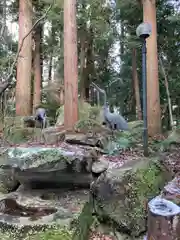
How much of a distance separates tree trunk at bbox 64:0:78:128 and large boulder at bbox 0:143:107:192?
179 centimetres

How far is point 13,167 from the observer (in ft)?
15.3

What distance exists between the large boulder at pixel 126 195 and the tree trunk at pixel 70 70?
2.72 m

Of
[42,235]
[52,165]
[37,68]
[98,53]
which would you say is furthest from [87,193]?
[98,53]

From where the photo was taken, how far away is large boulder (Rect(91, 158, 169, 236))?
398 centimetres

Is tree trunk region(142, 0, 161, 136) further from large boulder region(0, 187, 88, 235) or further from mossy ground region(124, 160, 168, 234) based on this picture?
large boulder region(0, 187, 88, 235)

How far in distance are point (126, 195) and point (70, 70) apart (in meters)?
3.87

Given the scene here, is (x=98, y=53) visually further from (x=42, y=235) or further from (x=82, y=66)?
(x=42, y=235)

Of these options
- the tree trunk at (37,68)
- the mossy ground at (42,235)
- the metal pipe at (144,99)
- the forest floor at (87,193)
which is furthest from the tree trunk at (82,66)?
the mossy ground at (42,235)

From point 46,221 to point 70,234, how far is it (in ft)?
1.40

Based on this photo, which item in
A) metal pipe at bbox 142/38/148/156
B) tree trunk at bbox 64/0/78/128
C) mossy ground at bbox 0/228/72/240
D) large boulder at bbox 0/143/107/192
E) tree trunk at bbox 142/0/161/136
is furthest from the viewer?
tree trunk at bbox 142/0/161/136

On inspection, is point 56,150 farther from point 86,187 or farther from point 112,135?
point 112,135

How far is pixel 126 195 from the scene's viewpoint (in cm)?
409

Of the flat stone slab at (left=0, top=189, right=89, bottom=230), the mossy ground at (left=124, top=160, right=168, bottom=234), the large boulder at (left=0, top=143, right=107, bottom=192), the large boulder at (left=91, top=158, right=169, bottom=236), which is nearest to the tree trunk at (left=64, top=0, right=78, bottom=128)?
the large boulder at (left=0, top=143, right=107, bottom=192)

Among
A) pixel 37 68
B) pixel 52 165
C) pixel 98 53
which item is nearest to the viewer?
pixel 52 165
